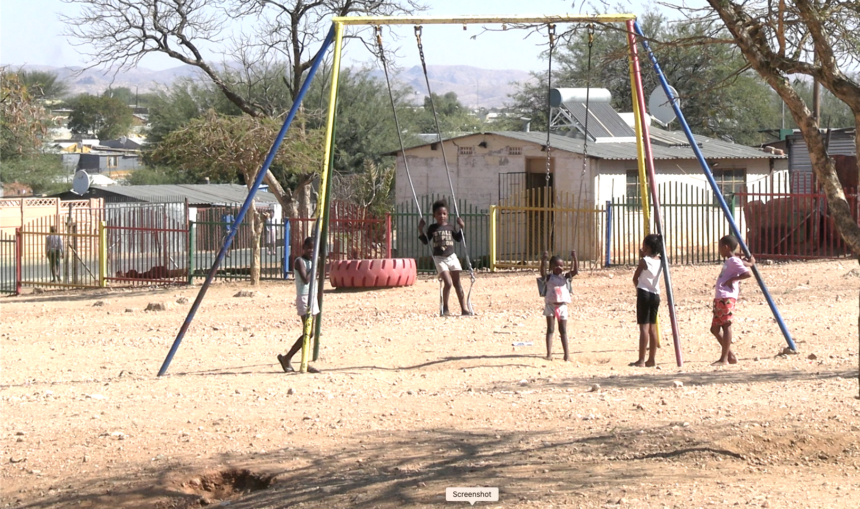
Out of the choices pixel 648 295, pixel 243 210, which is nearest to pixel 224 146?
pixel 243 210

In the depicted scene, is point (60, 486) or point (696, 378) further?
point (696, 378)

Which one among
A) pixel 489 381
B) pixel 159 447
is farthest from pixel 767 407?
pixel 159 447

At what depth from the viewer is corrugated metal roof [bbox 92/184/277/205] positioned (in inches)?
1634

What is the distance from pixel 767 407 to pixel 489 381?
2676mm

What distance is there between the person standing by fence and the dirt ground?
390 inches

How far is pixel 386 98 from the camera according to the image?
4831 cm

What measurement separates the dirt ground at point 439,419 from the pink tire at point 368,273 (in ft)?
17.1

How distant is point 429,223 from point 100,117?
90628 mm

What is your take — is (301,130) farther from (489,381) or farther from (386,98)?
(386,98)

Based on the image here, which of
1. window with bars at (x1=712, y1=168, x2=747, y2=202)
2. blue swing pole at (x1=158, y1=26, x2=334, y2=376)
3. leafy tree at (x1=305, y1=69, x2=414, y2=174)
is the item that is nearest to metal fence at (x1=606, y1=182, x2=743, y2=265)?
window with bars at (x1=712, y1=168, x2=747, y2=202)

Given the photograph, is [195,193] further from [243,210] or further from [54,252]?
[243,210]

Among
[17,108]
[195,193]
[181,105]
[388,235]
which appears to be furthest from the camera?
[181,105]

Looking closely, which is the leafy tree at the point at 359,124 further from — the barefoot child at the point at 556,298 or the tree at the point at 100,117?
the tree at the point at 100,117

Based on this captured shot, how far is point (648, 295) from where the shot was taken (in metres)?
10.0
